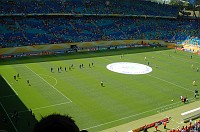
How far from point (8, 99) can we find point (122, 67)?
24993 mm

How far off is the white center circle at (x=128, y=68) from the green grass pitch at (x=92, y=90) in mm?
1451

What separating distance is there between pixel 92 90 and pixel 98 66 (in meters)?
13.8

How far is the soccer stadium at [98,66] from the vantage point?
2872 centimetres

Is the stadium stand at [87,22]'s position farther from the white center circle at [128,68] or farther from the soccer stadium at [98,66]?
the white center circle at [128,68]

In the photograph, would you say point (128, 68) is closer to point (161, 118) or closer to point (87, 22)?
point (161, 118)

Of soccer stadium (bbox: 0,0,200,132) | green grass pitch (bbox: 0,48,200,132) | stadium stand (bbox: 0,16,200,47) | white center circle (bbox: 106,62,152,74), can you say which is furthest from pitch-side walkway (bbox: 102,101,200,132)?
stadium stand (bbox: 0,16,200,47)

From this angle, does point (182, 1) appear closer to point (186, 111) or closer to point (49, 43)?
point (49, 43)

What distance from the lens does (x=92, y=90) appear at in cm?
3694

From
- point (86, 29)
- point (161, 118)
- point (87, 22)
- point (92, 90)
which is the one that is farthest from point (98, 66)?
point (87, 22)

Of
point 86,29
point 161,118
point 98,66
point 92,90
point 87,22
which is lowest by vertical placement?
point 161,118

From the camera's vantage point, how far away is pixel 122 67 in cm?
5072

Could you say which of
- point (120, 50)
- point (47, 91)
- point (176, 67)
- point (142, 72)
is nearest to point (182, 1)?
point (120, 50)

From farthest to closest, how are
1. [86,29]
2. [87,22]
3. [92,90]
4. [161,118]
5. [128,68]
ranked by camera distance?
[87,22] → [86,29] → [128,68] → [92,90] → [161,118]

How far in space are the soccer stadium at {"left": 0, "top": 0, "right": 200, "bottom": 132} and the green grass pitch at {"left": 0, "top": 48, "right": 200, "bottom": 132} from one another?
124 millimetres
